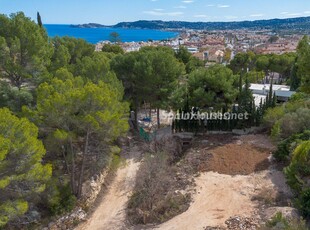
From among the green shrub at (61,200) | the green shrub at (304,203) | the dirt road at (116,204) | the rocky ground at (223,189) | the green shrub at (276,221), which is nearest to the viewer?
the green shrub at (276,221)

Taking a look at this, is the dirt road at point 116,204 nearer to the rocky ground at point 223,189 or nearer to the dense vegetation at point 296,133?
the rocky ground at point 223,189

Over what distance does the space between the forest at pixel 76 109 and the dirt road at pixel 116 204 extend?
1.16 m

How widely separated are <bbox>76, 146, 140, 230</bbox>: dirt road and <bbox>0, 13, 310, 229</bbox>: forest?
116 centimetres

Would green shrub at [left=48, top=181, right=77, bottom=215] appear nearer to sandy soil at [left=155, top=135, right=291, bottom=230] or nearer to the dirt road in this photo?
the dirt road

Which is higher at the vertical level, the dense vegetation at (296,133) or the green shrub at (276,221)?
the dense vegetation at (296,133)

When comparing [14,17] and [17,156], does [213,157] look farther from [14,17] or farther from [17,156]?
[14,17]

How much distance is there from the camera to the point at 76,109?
13.2 metres

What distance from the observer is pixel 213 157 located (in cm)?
1781

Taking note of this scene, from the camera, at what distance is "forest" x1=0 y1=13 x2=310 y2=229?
444 inches

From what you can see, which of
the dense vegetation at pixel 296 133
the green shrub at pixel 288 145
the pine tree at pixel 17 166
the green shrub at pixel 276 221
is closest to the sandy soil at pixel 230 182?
the green shrub at pixel 288 145

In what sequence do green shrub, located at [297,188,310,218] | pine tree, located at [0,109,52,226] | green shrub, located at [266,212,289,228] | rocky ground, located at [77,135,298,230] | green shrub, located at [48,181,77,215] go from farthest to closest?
green shrub, located at [48,181,77,215] → rocky ground, located at [77,135,298,230] → green shrub, located at [297,188,310,218] → pine tree, located at [0,109,52,226] → green shrub, located at [266,212,289,228]

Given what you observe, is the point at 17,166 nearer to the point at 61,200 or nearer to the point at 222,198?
the point at 61,200

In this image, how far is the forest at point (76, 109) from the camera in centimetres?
1127

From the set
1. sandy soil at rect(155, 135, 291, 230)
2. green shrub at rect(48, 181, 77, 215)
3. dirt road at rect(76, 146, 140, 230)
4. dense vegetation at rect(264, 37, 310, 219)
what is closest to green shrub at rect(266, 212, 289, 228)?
sandy soil at rect(155, 135, 291, 230)
